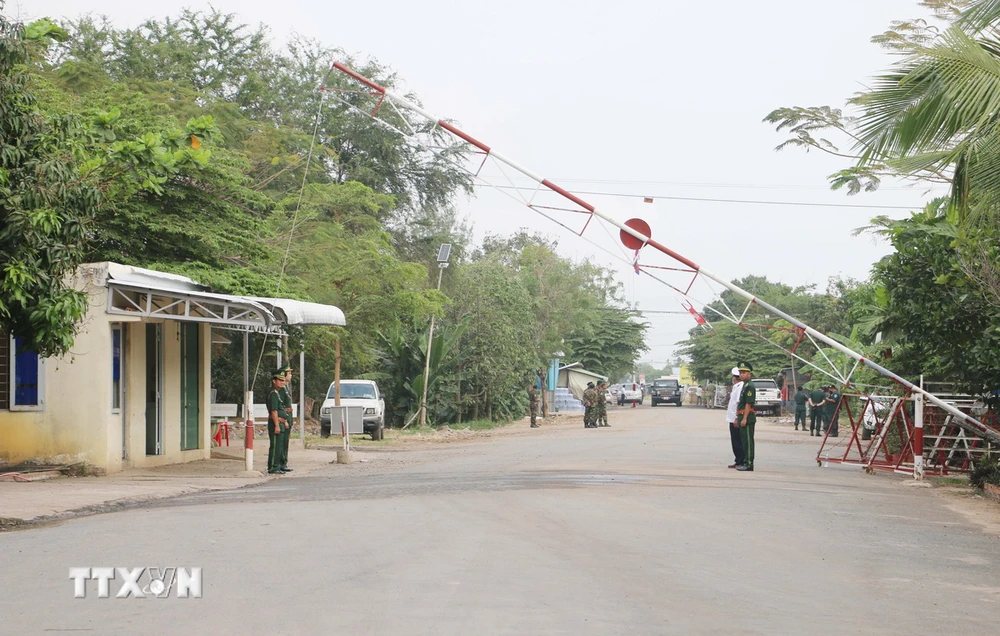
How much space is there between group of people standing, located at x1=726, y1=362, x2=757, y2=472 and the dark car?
58.9 meters

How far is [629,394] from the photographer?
282 feet

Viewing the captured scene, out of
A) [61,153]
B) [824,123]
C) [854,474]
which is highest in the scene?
[824,123]

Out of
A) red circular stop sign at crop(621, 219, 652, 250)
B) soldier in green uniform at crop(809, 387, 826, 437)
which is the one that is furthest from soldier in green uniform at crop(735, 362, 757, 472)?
soldier in green uniform at crop(809, 387, 826, 437)

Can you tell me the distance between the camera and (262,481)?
17.8m

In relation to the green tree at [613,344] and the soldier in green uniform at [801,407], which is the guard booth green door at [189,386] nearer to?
the soldier in green uniform at [801,407]

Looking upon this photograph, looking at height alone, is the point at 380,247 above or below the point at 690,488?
above

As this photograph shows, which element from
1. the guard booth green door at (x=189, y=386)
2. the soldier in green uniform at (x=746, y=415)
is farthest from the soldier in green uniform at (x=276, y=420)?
the soldier in green uniform at (x=746, y=415)

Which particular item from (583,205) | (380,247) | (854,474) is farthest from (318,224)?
(854,474)

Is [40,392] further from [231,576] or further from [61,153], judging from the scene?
[231,576]

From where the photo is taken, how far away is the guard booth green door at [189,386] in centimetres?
2161

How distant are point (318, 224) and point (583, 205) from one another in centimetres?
1430

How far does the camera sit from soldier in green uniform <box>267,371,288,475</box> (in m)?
18.7

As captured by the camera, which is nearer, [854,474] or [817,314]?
[854,474]

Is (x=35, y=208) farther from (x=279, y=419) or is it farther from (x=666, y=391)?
(x=666, y=391)
